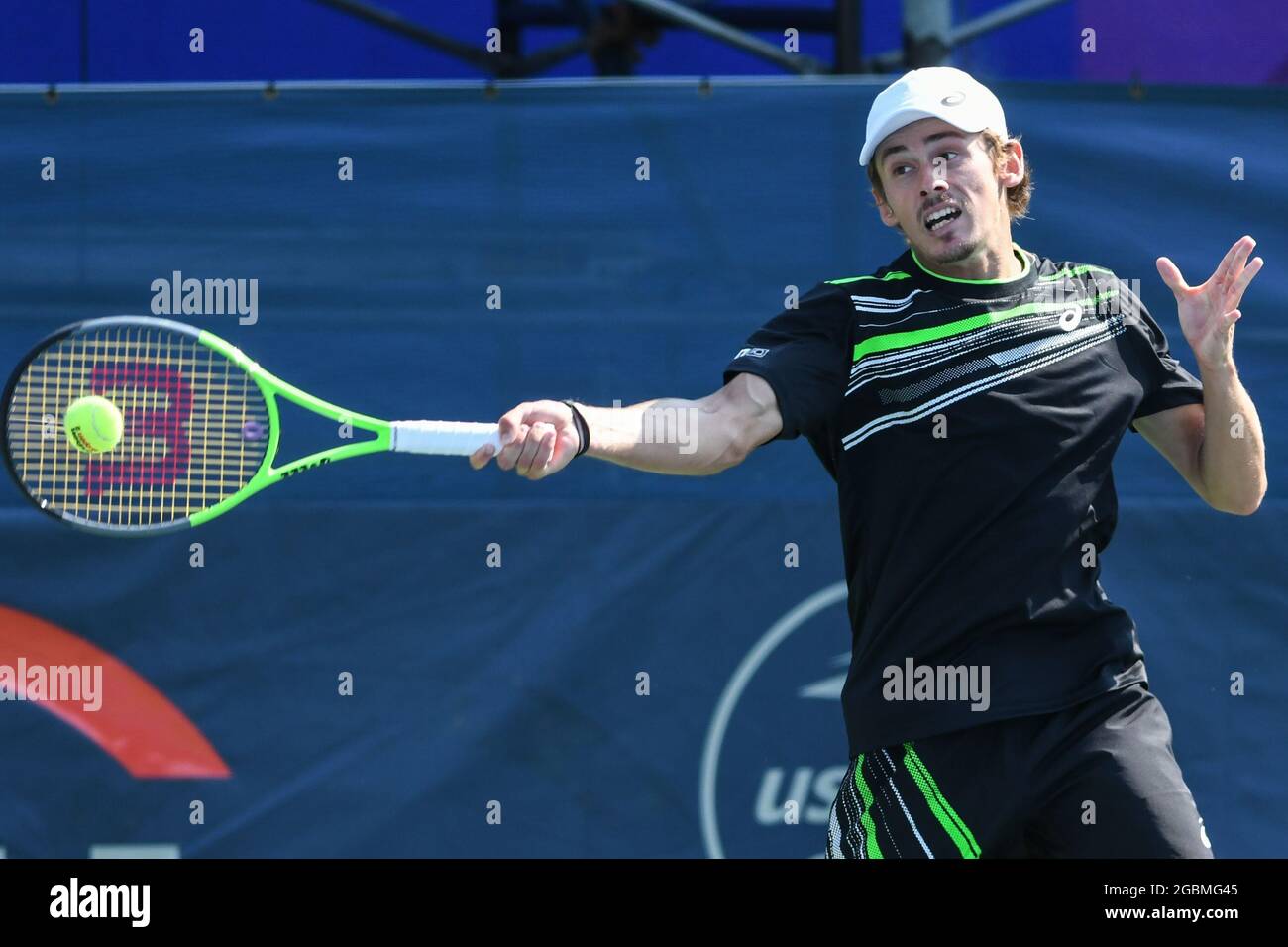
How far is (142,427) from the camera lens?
3.18 m

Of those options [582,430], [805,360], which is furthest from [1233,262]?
[582,430]

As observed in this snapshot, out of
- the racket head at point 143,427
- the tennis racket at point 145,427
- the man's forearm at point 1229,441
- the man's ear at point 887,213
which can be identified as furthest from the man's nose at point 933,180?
the racket head at point 143,427

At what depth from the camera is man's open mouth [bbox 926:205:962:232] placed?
2.56 m

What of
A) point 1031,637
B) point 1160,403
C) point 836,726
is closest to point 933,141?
point 1160,403

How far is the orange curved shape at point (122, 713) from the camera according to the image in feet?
11.9

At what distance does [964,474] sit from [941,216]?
41 cm

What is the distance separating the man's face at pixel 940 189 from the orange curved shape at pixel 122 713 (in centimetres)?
200

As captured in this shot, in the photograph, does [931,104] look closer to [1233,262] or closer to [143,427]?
[1233,262]

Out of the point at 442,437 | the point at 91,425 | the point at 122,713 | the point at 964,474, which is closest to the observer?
the point at 442,437

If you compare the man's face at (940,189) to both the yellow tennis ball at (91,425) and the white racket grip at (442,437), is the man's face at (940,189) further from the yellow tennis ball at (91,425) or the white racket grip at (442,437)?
the yellow tennis ball at (91,425)

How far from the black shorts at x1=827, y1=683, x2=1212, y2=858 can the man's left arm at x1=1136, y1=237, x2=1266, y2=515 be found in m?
0.41

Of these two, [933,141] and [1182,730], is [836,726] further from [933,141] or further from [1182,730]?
[933,141]

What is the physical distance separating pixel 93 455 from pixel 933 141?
1718 mm

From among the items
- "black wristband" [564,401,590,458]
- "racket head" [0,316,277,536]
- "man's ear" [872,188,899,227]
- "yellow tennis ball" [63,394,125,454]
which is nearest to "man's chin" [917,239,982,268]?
"man's ear" [872,188,899,227]
